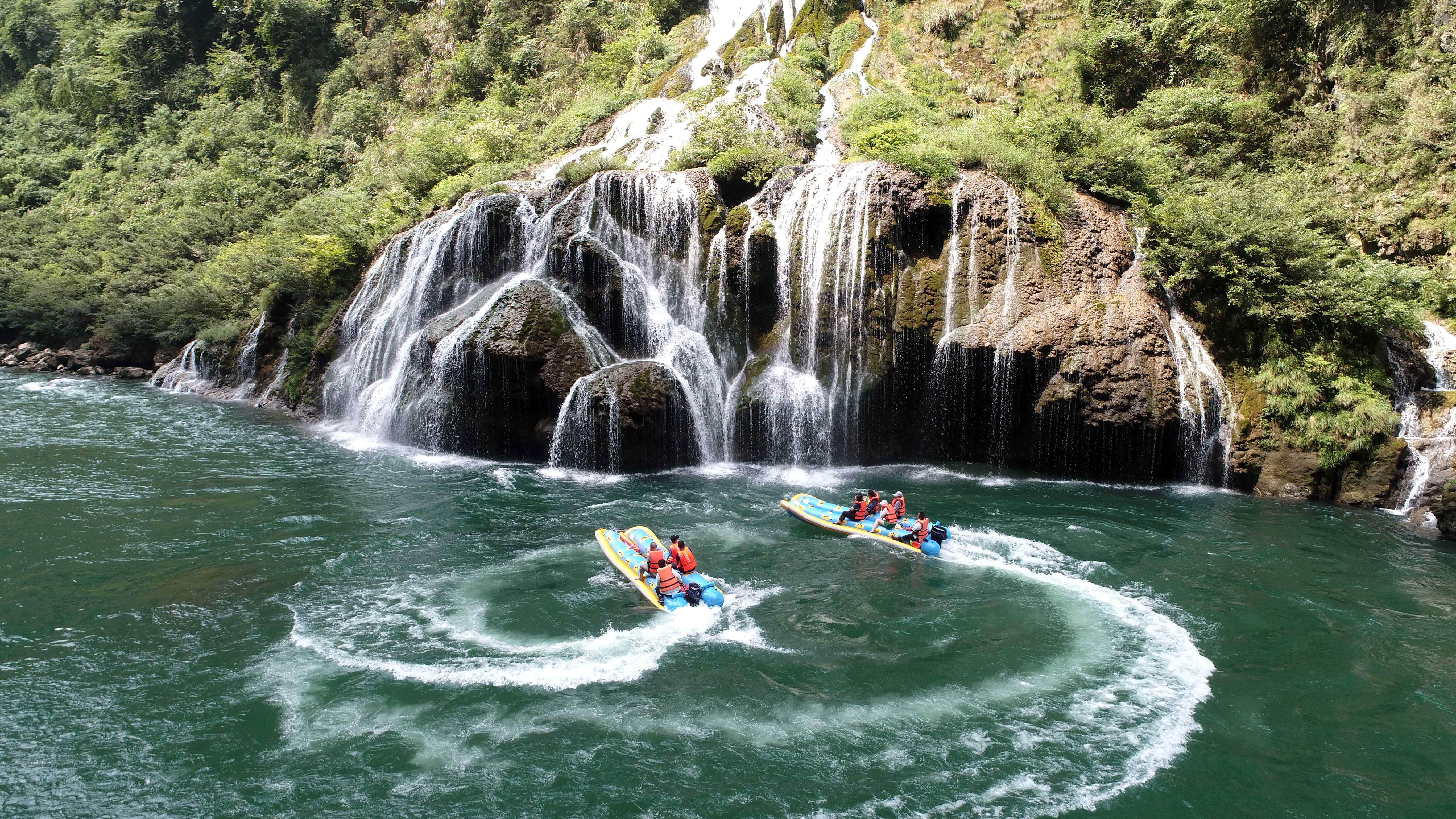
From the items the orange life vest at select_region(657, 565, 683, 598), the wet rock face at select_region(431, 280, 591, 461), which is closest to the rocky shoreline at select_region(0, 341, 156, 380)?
the wet rock face at select_region(431, 280, 591, 461)

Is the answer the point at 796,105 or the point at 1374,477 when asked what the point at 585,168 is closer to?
the point at 796,105

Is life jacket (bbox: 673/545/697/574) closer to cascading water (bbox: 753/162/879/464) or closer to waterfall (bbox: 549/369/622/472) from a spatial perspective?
waterfall (bbox: 549/369/622/472)

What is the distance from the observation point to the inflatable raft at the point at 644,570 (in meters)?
9.91

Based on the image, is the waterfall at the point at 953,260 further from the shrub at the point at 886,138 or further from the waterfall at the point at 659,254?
the waterfall at the point at 659,254

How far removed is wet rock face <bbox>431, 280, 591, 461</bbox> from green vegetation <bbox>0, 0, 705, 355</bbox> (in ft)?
28.1

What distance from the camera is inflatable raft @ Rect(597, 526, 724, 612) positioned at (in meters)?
9.91

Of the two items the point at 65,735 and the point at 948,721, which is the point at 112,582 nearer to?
the point at 65,735

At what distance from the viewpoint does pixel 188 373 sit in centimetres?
2795

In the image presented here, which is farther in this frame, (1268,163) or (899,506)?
(1268,163)

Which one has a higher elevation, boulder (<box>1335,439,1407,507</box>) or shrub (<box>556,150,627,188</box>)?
shrub (<box>556,150,627,188</box>)

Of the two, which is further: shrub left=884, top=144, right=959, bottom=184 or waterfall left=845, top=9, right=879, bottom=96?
waterfall left=845, top=9, right=879, bottom=96

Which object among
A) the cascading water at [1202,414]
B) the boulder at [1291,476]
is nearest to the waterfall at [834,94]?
the cascading water at [1202,414]

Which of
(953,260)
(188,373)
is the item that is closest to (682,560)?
(953,260)

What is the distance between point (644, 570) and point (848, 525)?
13.3ft
